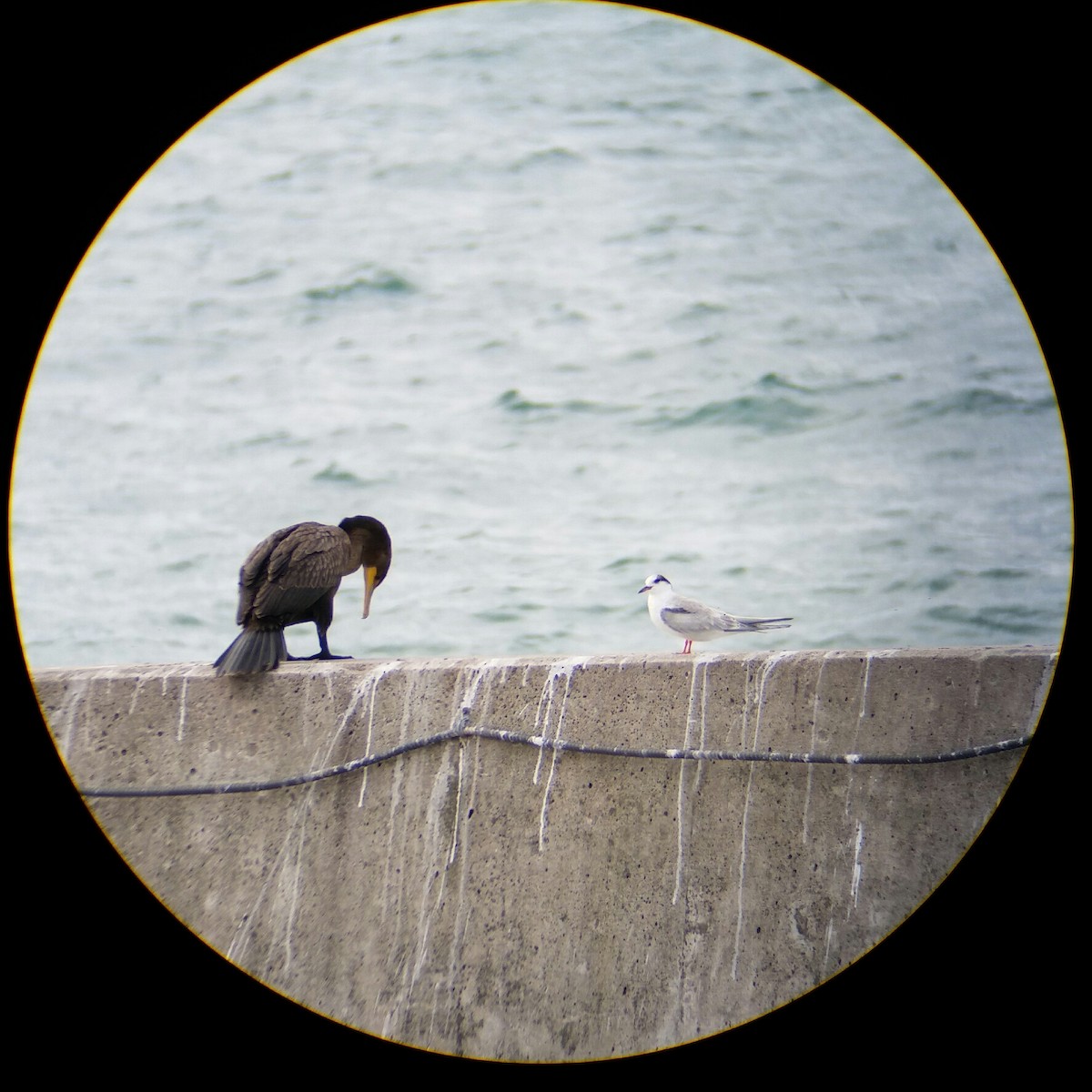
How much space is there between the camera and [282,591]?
9.75 feet

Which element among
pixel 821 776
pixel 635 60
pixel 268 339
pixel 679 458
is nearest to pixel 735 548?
pixel 679 458

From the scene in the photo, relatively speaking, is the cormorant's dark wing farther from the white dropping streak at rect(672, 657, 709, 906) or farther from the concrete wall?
the white dropping streak at rect(672, 657, 709, 906)

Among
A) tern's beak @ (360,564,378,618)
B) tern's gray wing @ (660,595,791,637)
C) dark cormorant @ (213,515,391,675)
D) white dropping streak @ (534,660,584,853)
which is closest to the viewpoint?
white dropping streak @ (534,660,584,853)

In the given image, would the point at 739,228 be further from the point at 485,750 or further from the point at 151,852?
the point at 151,852

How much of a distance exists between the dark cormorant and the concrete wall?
99 mm

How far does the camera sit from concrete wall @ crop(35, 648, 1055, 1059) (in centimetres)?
276

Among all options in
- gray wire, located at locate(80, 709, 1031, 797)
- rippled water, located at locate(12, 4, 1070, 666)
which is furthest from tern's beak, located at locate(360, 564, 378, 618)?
rippled water, located at locate(12, 4, 1070, 666)

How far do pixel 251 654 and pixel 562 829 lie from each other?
1.05m

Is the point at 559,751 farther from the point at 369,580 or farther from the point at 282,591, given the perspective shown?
the point at 369,580

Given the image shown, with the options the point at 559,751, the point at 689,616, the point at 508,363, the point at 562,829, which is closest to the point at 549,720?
the point at 559,751

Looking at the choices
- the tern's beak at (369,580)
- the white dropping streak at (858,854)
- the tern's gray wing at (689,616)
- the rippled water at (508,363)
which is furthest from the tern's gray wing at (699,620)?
the rippled water at (508,363)

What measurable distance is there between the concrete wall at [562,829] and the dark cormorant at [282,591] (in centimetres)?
10

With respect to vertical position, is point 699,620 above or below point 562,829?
above

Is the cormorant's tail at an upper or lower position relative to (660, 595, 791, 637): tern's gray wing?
lower
